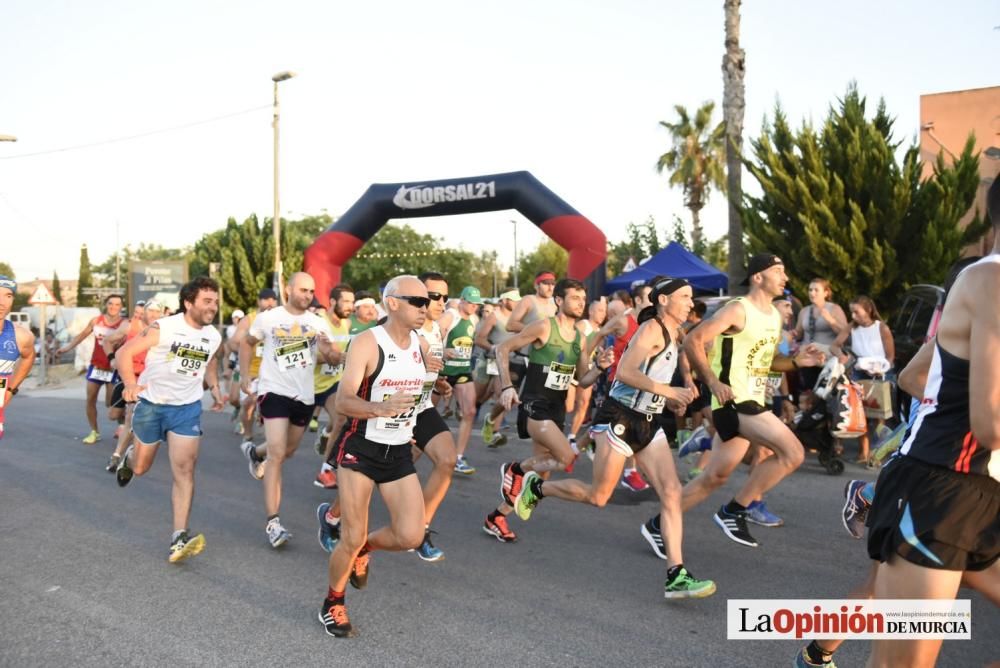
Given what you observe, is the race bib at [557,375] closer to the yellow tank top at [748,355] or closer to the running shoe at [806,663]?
the yellow tank top at [748,355]

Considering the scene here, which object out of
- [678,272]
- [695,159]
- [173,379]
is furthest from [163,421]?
[695,159]

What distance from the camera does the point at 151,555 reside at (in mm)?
5703

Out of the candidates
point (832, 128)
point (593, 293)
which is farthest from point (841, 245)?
point (593, 293)

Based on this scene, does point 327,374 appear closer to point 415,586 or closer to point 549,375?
point 549,375

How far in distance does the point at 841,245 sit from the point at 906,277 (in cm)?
127

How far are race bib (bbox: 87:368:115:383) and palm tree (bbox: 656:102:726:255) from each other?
29.5 metres

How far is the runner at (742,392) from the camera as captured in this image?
17.9ft

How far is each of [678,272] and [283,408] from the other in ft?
40.1

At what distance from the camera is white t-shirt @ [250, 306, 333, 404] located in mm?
6391

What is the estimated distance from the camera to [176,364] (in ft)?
19.7

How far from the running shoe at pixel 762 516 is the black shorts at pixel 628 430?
1674 mm

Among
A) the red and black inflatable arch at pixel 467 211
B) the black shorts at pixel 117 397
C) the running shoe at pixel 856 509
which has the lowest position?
the black shorts at pixel 117 397

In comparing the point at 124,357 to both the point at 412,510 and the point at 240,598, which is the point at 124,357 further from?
the point at 412,510

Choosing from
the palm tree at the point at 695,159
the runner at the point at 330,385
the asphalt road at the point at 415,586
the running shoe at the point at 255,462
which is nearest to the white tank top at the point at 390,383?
the asphalt road at the point at 415,586
